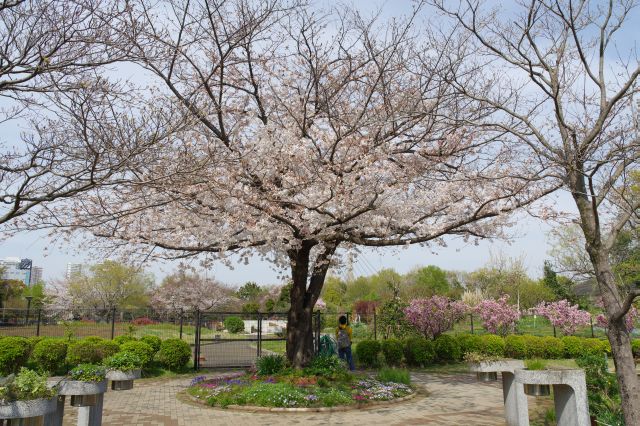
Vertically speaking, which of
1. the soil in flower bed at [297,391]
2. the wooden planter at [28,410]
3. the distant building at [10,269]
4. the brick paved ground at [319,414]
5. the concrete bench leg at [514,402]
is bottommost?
the brick paved ground at [319,414]

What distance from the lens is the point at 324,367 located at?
409 inches

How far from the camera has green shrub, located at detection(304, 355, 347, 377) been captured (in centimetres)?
1010

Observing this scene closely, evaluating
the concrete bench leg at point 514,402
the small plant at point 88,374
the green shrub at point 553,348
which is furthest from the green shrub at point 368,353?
the small plant at point 88,374

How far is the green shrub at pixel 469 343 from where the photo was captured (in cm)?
1534

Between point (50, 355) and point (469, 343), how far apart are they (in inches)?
471

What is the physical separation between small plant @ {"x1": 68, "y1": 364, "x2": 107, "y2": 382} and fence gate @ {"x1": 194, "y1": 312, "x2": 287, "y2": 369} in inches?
273

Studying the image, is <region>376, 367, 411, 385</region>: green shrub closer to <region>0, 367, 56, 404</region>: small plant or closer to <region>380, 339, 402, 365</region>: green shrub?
<region>380, 339, 402, 365</region>: green shrub

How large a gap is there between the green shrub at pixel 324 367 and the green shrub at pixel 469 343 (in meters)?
5.95

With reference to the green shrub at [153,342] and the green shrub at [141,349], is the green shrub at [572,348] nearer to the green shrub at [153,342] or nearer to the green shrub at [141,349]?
the green shrub at [153,342]

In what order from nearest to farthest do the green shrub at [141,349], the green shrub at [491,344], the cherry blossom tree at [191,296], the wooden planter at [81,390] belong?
the wooden planter at [81,390] → the green shrub at [141,349] → the green shrub at [491,344] → the cherry blossom tree at [191,296]

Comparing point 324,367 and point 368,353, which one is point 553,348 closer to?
point 368,353

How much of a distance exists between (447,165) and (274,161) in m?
3.55

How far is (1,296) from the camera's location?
39594mm

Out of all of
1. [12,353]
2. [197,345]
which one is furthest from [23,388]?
[197,345]
